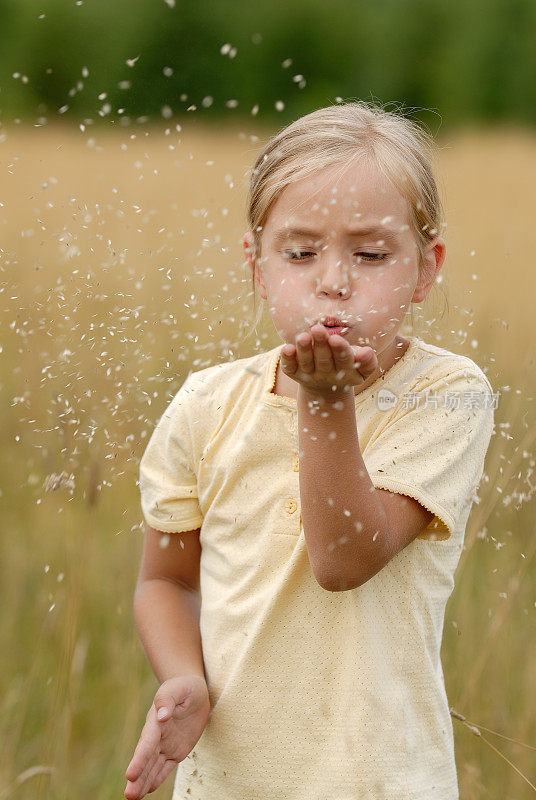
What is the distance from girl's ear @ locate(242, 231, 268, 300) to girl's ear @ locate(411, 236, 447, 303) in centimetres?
22

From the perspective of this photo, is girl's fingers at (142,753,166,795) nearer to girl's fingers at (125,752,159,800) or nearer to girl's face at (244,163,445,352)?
girl's fingers at (125,752,159,800)

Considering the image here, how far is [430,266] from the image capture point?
1.51m

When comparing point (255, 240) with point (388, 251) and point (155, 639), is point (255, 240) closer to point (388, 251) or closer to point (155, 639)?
point (388, 251)

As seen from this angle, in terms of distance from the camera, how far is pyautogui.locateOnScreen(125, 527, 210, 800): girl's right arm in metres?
1.39

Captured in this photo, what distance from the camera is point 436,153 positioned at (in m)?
1.63

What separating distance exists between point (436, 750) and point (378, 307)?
0.63 m

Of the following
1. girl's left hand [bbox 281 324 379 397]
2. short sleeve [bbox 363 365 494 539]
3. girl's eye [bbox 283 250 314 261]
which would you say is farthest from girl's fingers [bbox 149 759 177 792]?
girl's eye [bbox 283 250 314 261]

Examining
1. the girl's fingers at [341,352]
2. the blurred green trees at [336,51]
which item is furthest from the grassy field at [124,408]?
the blurred green trees at [336,51]

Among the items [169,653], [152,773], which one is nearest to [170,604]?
[169,653]

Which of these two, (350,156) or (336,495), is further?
(350,156)

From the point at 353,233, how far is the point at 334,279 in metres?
0.07

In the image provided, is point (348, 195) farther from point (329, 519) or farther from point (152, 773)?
point (152, 773)

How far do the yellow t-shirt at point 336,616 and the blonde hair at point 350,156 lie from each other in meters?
0.21

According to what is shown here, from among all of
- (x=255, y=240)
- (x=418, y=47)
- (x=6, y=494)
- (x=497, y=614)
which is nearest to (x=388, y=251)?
(x=255, y=240)
